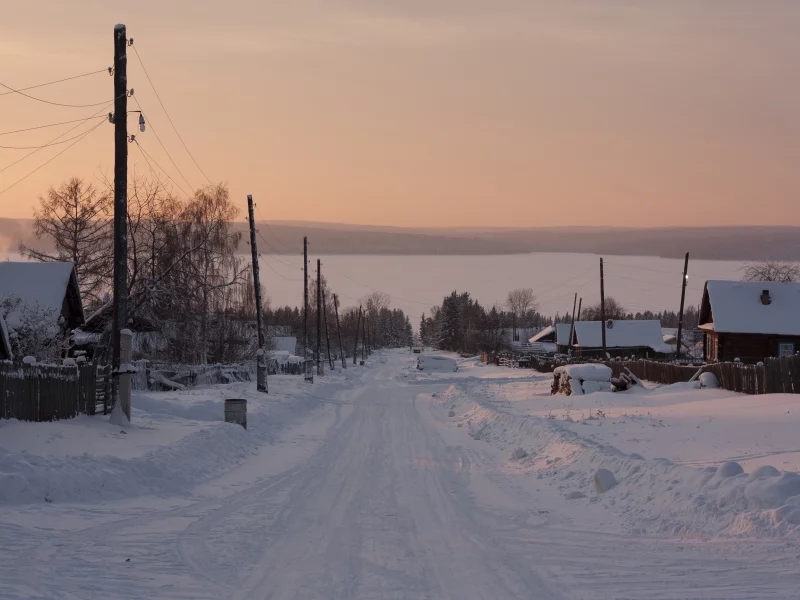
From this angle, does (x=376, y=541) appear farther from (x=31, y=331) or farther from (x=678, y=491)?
(x=31, y=331)

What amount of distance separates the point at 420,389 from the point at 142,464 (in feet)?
120

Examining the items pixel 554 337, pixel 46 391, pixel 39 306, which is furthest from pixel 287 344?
pixel 46 391

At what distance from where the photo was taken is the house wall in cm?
4841

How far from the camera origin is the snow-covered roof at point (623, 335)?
83.1 meters

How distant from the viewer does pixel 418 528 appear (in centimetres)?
1023

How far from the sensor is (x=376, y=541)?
9461 mm

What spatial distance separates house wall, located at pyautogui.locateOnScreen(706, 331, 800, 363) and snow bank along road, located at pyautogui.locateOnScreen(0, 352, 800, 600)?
3712 cm

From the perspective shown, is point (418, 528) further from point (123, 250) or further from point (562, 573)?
point (123, 250)

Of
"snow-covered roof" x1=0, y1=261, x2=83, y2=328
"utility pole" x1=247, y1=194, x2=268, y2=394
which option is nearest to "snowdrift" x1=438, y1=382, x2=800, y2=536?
"utility pole" x1=247, y1=194, x2=268, y2=394

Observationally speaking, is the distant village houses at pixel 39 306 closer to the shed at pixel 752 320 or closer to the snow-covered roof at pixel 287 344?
the shed at pixel 752 320

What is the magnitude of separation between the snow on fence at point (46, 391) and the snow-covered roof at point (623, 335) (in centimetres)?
6969

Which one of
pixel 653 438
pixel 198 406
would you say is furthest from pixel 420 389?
pixel 653 438

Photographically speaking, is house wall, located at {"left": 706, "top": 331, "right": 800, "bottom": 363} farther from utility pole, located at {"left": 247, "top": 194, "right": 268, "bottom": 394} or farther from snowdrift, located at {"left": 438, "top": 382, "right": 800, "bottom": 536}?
snowdrift, located at {"left": 438, "top": 382, "right": 800, "bottom": 536}

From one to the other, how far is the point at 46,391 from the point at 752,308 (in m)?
44.6
